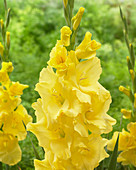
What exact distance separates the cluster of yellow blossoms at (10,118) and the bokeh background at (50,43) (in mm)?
318

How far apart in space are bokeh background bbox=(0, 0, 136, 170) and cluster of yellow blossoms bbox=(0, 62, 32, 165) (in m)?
0.32

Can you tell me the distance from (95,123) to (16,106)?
41cm

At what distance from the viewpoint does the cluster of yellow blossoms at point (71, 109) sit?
2.11 ft

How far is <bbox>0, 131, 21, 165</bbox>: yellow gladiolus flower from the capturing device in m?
0.92

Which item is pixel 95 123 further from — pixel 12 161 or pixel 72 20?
pixel 12 161

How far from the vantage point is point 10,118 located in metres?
0.93

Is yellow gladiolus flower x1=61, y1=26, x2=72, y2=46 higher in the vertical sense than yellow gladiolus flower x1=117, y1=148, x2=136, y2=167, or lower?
higher

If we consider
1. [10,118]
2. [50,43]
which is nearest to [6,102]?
[10,118]

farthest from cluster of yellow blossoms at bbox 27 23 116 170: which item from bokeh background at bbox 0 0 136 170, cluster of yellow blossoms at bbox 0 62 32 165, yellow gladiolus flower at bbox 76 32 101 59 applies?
bokeh background at bbox 0 0 136 170

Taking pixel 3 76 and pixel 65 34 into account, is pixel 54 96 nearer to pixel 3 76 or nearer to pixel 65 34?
pixel 65 34

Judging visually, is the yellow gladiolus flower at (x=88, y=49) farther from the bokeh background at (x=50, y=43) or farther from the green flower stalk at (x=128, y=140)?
the bokeh background at (x=50, y=43)

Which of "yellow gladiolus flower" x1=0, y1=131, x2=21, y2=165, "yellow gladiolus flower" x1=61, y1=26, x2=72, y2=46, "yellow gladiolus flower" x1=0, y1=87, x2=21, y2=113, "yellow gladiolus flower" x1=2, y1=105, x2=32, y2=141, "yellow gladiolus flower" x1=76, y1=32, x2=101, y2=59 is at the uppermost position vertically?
"yellow gladiolus flower" x1=61, y1=26, x2=72, y2=46

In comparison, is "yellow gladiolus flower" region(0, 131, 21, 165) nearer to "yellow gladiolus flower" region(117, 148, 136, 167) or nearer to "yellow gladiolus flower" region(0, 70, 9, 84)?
"yellow gladiolus flower" region(0, 70, 9, 84)

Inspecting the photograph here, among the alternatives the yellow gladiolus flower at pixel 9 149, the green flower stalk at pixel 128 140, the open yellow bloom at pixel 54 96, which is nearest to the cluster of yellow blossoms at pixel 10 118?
the yellow gladiolus flower at pixel 9 149
